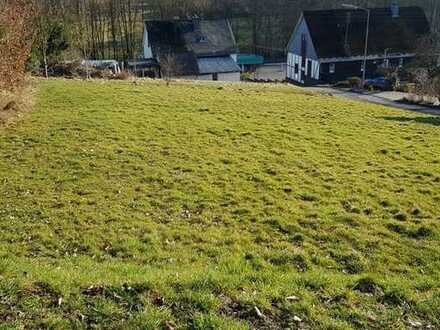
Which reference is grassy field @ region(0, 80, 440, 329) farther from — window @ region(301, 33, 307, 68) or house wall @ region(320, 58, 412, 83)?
window @ region(301, 33, 307, 68)

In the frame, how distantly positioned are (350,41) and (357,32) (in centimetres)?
206

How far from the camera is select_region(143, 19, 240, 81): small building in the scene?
55.8 meters

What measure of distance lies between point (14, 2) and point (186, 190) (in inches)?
539

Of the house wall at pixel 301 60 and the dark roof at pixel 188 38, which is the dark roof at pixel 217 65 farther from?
the house wall at pixel 301 60

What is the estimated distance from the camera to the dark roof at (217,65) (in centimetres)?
5631

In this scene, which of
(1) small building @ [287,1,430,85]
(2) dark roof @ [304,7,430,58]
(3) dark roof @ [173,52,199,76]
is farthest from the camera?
(2) dark roof @ [304,7,430,58]

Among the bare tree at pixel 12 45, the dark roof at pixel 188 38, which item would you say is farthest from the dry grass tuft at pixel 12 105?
the dark roof at pixel 188 38

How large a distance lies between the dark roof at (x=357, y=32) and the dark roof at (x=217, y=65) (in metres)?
9.68

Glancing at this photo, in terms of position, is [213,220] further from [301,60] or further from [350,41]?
[301,60]

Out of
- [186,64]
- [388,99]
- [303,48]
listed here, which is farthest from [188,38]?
[388,99]

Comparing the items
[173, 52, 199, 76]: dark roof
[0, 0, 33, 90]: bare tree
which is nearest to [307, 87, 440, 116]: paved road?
[173, 52, 199, 76]: dark roof

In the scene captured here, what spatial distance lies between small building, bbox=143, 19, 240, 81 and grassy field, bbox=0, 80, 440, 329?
116 ft

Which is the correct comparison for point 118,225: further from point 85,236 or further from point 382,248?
point 382,248

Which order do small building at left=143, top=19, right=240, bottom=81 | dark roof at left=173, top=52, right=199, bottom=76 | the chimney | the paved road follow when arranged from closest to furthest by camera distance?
the paved road → dark roof at left=173, top=52, right=199, bottom=76 → small building at left=143, top=19, right=240, bottom=81 → the chimney
